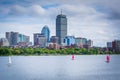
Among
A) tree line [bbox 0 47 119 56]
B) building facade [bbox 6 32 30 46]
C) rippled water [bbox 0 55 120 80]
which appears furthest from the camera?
building facade [bbox 6 32 30 46]

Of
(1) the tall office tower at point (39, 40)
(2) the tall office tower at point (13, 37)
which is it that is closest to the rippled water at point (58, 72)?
(1) the tall office tower at point (39, 40)

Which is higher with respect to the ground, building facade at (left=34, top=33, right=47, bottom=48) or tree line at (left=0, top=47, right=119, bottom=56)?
building facade at (left=34, top=33, right=47, bottom=48)

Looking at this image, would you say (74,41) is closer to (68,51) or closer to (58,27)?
(58,27)

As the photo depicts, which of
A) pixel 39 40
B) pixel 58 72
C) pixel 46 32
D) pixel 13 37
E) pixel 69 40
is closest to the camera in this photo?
pixel 58 72

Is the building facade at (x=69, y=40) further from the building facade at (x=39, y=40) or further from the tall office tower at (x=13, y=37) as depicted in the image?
the tall office tower at (x=13, y=37)

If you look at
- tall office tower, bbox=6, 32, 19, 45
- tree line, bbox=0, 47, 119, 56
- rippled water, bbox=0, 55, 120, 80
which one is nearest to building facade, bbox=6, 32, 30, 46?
tall office tower, bbox=6, 32, 19, 45

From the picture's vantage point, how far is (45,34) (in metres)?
174

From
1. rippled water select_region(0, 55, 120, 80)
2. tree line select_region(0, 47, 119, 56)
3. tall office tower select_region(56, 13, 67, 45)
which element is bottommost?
rippled water select_region(0, 55, 120, 80)

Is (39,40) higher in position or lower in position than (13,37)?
lower

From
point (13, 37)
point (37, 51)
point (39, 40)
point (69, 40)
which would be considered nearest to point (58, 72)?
Result: point (37, 51)

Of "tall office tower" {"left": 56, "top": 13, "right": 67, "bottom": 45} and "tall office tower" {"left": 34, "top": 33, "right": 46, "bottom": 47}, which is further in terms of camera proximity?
"tall office tower" {"left": 56, "top": 13, "right": 67, "bottom": 45}

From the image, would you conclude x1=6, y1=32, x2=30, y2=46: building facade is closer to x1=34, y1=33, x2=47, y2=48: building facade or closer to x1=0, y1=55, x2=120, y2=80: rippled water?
x1=34, y1=33, x2=47, y2=48: building facade

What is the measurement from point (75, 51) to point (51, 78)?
2961 inches

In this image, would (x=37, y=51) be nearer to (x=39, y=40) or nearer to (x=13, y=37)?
(x=39, y=40)
